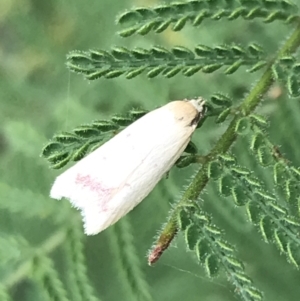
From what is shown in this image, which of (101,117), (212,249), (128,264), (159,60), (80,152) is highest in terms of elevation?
(159,60)

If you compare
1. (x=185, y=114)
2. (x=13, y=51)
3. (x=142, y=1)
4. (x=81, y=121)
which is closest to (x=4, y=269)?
(x=81, y=121)

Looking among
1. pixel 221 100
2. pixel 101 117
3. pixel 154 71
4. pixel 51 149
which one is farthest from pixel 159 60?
pixel 101 117

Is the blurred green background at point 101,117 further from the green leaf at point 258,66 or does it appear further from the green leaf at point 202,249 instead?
the green leaf at point 202,249

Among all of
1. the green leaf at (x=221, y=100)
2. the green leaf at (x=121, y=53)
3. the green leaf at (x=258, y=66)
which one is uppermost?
the green leaf at (x=121, y=53)

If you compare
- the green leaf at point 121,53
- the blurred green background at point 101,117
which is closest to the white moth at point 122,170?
the green leaf at point 121,53

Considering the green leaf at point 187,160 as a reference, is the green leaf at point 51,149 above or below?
above

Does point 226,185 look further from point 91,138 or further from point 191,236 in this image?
point 91,138
